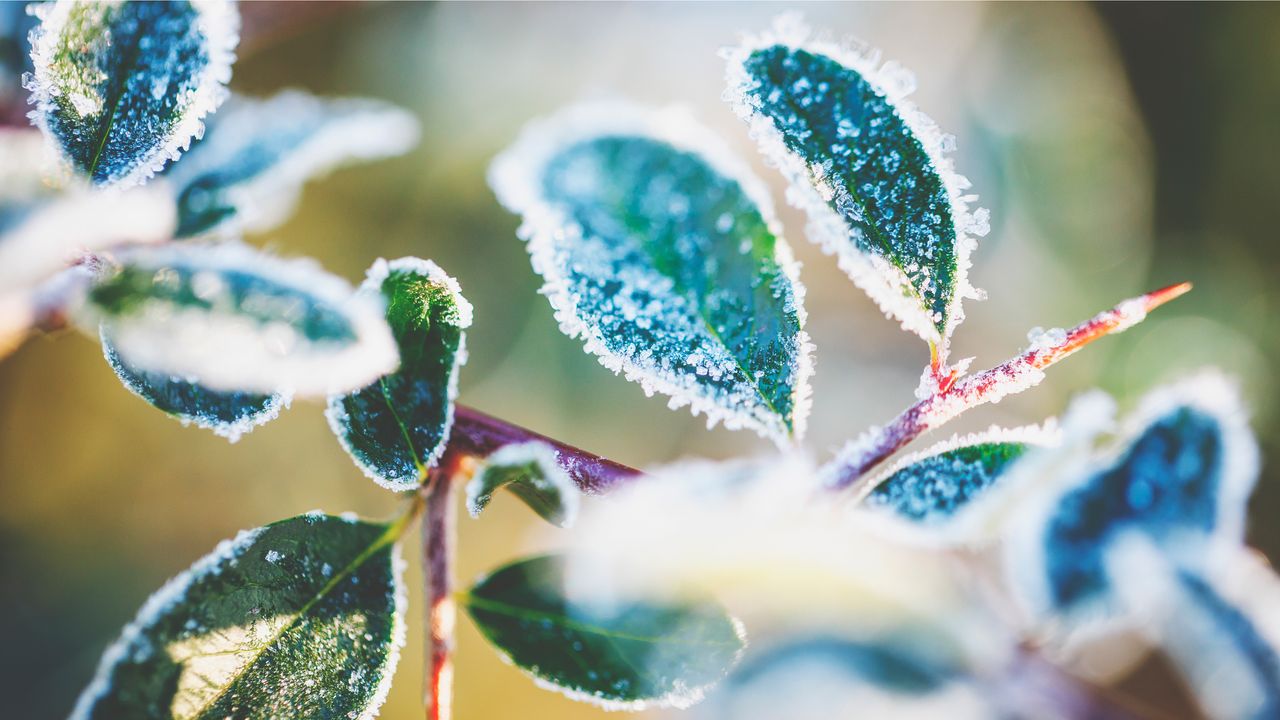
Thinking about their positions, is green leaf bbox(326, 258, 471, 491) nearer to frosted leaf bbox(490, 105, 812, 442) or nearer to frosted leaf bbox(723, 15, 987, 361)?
frosted leaf bbox(490, 105, 812, 442)

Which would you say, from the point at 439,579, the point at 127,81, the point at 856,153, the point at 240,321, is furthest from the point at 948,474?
the point at 127,81

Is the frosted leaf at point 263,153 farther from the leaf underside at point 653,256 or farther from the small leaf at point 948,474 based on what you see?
the small leaf at point 948,474

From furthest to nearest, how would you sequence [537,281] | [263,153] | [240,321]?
1. [537,281]
2. [263,153]
3. [240,321]

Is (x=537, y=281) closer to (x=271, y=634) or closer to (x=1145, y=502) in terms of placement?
(x=271, y=634)

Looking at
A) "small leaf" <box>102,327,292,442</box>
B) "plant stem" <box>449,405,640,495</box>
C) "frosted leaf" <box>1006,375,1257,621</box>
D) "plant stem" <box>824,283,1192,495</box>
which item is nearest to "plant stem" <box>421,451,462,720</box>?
"plant stem" <box>449,405,640,495</box>

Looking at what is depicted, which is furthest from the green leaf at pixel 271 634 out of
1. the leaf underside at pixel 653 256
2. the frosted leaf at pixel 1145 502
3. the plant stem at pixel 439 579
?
the frosted leaf at pixel 1145 502

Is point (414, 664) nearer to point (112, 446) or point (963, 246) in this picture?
point (112, 446)
